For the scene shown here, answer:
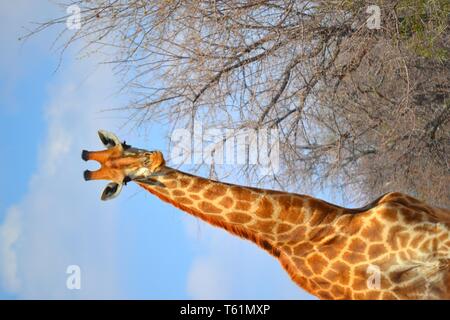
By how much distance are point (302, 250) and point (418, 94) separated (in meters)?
6.94

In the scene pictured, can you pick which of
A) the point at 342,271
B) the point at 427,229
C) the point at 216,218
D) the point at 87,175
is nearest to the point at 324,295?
the point at 342,271

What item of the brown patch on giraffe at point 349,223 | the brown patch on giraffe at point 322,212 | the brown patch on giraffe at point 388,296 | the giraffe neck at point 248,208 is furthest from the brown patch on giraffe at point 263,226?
the brown patch on giraffe at point 388,296

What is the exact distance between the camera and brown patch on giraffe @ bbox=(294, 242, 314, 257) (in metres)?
5.41

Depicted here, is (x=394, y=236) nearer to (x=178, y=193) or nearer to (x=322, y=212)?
(x=322, y=212)

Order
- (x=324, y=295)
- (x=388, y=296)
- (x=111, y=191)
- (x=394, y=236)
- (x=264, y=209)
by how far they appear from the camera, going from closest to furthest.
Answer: (x=111, y=191)
(x=388, y=296)
(x=394, y=236)
(x=264, y=209)
(x=324, y=295)

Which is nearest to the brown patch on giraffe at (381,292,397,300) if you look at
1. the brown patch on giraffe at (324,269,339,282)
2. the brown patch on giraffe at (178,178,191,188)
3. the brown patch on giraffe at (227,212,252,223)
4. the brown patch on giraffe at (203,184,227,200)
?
the brown patch on giraffe at (324,269,339,282)

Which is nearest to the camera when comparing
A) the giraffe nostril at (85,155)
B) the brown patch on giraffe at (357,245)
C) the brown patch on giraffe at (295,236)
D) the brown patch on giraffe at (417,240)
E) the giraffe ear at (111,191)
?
the giraffe ear at (111,191)

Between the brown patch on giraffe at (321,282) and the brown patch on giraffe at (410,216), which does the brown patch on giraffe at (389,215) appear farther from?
the brown patch on giraffe at (321,282)

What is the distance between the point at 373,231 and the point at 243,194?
1107mm

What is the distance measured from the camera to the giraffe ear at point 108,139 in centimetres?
511

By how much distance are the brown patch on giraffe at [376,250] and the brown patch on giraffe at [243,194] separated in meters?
1.04

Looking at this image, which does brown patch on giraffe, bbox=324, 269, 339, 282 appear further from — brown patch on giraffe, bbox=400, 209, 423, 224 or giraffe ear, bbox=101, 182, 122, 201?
giraffe ear, bbox=101, 182, 122, 201

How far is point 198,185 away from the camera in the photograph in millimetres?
5430

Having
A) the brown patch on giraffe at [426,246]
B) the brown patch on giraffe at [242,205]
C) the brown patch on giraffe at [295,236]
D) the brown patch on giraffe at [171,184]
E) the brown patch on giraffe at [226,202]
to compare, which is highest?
the brown patch on giraffe at [171,184]
